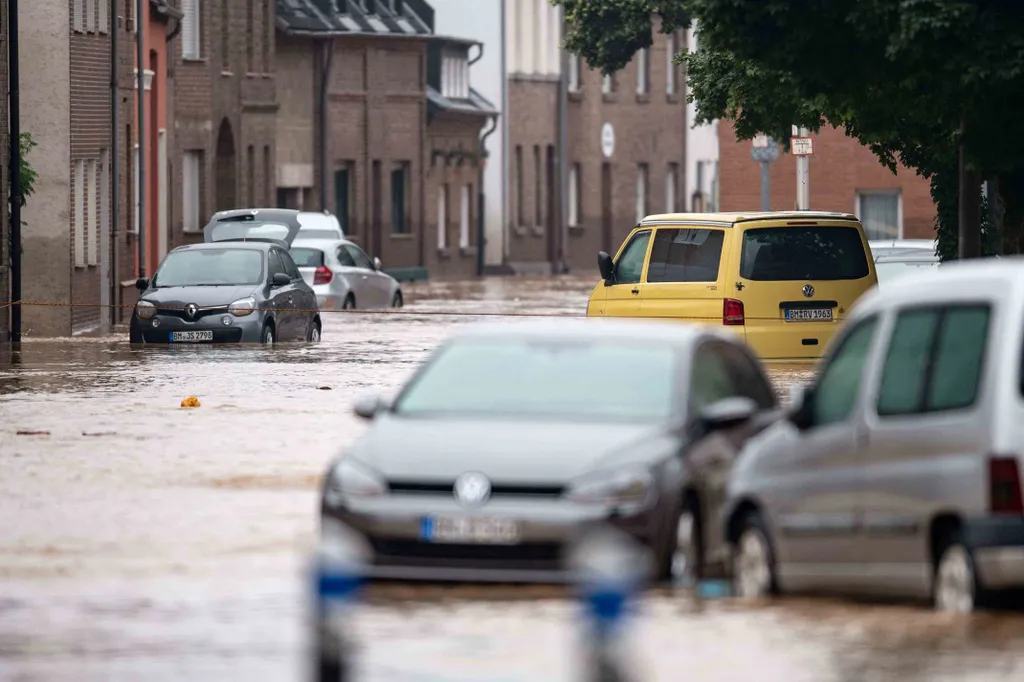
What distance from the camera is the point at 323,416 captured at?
77.2 feet

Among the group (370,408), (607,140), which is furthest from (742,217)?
(607,140)

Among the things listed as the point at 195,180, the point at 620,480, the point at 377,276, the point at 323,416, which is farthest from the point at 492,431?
the point at 195,180

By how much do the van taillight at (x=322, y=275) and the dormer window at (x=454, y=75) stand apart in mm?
34671

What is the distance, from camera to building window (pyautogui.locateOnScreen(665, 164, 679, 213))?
9550 cm

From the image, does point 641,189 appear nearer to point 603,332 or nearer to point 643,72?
point 643,72

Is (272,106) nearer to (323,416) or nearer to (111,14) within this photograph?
(111,14)

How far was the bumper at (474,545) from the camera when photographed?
38.9ft

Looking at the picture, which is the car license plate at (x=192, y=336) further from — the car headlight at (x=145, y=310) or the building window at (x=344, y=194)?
the building window at (x=344, y=194)

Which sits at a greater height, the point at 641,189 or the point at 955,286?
the point at 641,189

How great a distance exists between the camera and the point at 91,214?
46.9 m

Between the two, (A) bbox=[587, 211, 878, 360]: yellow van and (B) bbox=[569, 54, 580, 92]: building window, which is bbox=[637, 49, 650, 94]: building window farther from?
(A) bbox=[587, 211, 878, 360]: yellow van

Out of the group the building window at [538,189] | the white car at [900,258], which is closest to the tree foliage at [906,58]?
the white car at [900,258]

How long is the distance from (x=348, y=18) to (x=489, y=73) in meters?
10.7

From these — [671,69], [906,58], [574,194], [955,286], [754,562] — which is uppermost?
[671,69]
